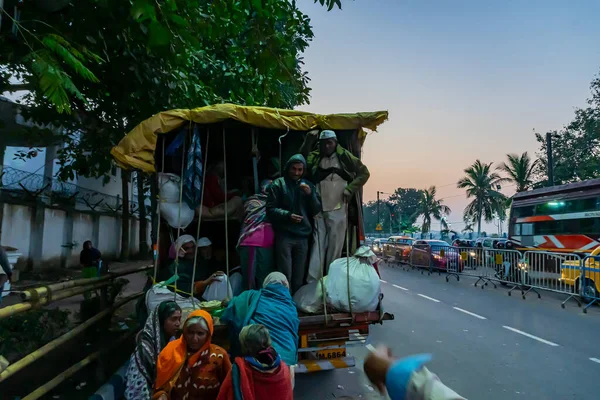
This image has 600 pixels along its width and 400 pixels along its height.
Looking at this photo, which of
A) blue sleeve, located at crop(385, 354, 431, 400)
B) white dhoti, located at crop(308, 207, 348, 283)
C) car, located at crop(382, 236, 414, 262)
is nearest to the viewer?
blue sleeve, located at crop(385, 354, 431, 400)

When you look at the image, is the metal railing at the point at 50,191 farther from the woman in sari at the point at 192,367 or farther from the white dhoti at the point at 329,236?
the woman in sari at the point at 192,367

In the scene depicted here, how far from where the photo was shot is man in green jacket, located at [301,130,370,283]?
4848 mm

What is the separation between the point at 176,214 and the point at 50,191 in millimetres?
13619

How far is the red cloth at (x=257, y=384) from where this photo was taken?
9.04 ft

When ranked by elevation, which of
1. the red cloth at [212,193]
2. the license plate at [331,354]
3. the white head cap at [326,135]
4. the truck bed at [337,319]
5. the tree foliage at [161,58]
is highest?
the tree foliage at [161,58]

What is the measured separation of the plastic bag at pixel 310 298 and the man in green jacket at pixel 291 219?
186 millimetres

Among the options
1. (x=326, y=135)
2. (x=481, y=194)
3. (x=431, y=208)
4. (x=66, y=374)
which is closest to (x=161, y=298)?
(x=66, y=374)

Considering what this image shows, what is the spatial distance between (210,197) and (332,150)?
185 centimetres

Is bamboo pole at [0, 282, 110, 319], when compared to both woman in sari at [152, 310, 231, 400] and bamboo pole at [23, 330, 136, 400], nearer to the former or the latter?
bamboo pole at [23, 330, 136, 400]

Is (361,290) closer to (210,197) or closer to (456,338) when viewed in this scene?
(210,197)

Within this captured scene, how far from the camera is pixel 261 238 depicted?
4.69m

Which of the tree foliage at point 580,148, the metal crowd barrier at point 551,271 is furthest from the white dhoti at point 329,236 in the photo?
the tree foliage at point 580,148

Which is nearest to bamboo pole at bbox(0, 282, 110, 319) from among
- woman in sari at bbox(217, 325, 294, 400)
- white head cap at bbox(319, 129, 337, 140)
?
woman in sari at bbox(217, 325, 294, 400)

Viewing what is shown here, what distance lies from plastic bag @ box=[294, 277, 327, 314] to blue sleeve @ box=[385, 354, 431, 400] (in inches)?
112
